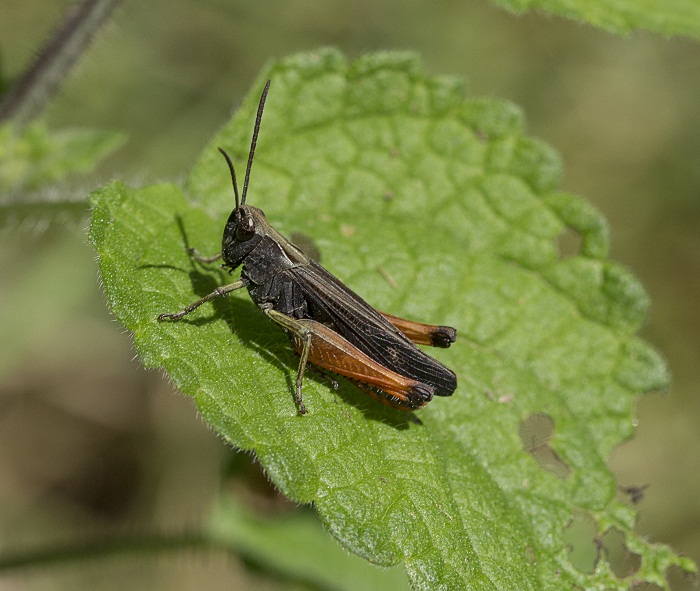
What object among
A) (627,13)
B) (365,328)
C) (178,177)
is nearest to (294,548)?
(365,328)

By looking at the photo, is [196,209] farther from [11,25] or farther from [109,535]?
[11,25]

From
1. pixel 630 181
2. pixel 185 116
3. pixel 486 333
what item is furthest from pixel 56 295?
pixel 630 181

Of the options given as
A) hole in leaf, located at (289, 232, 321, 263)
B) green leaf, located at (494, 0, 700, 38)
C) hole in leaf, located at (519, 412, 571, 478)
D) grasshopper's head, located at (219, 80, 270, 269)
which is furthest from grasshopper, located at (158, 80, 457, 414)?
green leaf, located at (494, 0, 700, 38)

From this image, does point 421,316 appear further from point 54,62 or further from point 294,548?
point 54,62

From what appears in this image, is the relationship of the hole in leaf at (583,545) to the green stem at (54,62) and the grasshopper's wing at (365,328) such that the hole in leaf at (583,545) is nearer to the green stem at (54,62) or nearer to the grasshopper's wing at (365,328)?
the grasshopper's wing at (365,328)

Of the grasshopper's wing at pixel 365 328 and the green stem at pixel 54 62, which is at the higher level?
the green stem at pixel 54 62

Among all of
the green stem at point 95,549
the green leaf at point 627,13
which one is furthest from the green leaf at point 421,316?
the green stem at point 95,549
